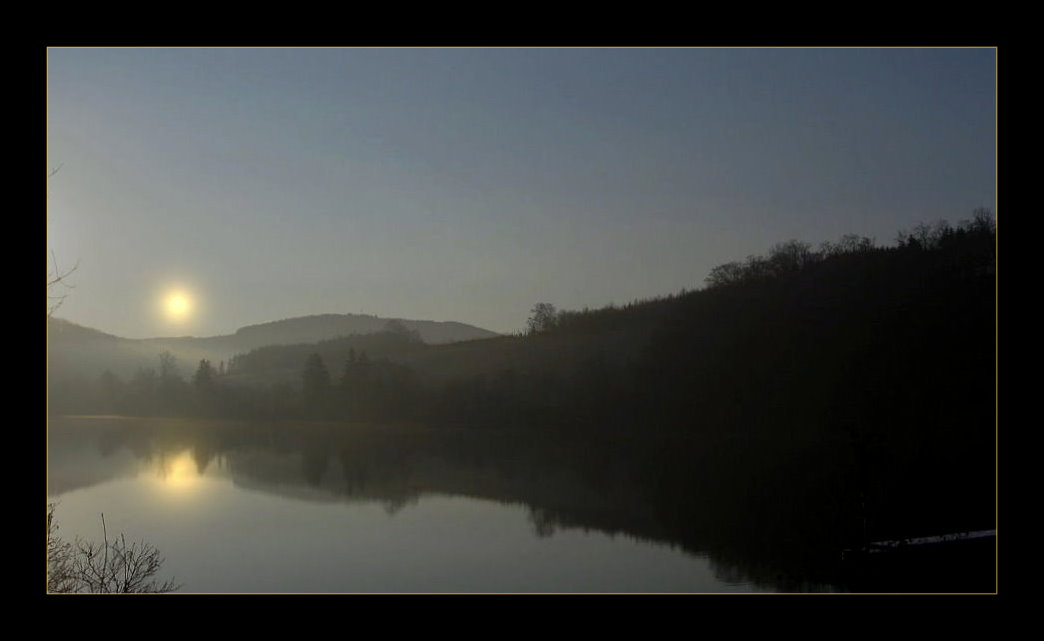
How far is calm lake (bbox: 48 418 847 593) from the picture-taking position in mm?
10180

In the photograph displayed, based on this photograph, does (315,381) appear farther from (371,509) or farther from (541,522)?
(541,522)

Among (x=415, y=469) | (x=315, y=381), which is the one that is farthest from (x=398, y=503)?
(x=315, y=381)

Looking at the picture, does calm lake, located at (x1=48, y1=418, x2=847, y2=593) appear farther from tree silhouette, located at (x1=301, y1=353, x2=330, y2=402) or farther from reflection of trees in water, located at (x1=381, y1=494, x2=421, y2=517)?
tree silhouette, located at (x1=301, y1=353, x2=330, y2=402)

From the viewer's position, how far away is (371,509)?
11992mm

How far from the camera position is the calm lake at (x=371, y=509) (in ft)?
33.4

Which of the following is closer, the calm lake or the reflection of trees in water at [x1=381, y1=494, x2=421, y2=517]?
the calm lake

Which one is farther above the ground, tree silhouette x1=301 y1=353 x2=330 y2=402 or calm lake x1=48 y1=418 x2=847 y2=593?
tree silhouette x1=301 y1=353 x2=330 y2=402

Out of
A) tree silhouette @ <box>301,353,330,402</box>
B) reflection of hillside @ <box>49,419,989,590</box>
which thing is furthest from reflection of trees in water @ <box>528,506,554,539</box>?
tree silhouette @ <box>301,353,330,402</box>

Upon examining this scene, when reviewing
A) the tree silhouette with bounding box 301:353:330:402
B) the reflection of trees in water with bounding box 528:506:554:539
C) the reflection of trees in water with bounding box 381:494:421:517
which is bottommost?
the reflection of trees in water with bounding box 528:506:554:539

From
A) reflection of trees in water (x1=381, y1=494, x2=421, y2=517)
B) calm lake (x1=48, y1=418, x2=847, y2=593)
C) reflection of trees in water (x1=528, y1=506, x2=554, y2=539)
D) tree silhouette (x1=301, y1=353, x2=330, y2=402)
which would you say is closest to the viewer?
calm lake (x1=48, y1=418, x2=847, y2=593)

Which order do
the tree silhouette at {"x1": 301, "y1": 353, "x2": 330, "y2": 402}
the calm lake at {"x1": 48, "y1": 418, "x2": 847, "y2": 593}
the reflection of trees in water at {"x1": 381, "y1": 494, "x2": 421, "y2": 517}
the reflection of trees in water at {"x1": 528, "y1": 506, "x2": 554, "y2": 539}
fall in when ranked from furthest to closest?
the tree silhouette at {"x1": 301, "y1": 353, "x2": 330, "y2": 402} → the reflection of trees in water at {"x1": 381, "y1": 494, "x2": 421, "y2": 517} → the reflection of trees in water at {"x1": 528, "y1": 506, "x2": 554, "y2": 539} → the calm lake at {"x1": 48, "y1": 418, "x2": 847, "y2": 593}
